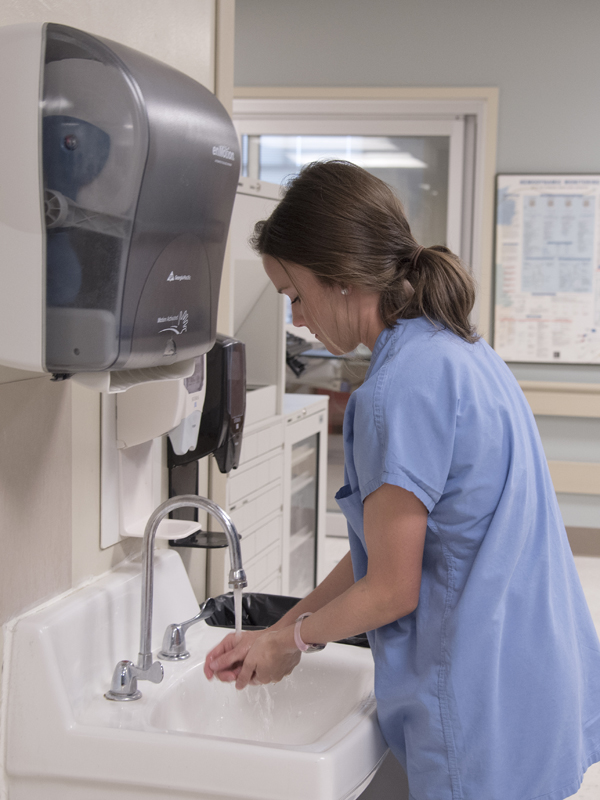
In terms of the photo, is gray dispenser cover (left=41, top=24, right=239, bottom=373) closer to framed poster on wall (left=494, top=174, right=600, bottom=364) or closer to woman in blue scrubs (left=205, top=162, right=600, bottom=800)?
woman in blue scrubs (left=205, top=162, right=600, bottom=800)

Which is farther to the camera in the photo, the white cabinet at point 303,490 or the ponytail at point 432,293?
the white cabinet at point 303,490

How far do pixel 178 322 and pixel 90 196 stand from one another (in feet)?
0.61

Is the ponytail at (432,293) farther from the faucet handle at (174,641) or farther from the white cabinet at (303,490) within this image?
the white cabinet at (303,490)

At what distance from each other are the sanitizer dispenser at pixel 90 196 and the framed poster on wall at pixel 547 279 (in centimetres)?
294

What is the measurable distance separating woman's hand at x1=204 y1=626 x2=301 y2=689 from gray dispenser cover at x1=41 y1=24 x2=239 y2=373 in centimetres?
41

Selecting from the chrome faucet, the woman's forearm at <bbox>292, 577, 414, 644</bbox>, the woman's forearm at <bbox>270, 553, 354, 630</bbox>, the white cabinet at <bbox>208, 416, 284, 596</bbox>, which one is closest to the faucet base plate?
the chrome faucet

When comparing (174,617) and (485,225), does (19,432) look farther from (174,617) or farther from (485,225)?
(485,225)

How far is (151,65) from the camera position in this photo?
2.75 feet

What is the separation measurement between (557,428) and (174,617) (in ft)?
8.87

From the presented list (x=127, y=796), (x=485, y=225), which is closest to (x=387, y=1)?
(x=485, y=225)

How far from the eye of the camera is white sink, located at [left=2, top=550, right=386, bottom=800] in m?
0.93

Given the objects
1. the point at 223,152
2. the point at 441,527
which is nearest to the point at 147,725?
the point at 441,527

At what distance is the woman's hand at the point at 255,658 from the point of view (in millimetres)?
1023

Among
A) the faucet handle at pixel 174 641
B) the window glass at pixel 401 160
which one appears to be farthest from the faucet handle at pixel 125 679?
the window glass at pixel 401 160
